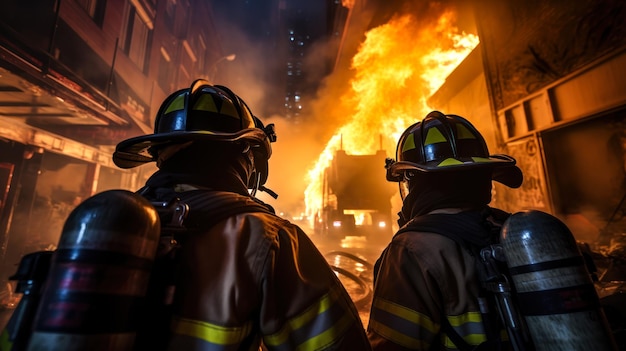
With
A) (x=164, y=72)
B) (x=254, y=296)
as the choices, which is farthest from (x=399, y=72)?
(x=254, y=296)

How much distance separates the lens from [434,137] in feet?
6.57

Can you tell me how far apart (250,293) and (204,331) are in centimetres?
20

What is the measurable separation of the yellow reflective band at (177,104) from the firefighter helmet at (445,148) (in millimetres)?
1550

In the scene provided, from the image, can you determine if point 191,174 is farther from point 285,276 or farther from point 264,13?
point 264,13

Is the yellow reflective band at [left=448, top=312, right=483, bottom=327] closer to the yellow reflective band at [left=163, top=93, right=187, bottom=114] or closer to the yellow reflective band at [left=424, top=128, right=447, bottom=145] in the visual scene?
the yellow reflective band at [left=424, top=128, right=447, bottom=145]

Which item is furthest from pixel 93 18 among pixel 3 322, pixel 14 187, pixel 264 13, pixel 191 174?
pixel 264 13

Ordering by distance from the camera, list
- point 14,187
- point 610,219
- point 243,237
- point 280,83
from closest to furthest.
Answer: point 243,237
point 610,219
point 14,187
point 280,83

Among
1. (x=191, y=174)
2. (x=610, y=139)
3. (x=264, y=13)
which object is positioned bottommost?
(x=191, y=174)

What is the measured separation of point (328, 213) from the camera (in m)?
14.1

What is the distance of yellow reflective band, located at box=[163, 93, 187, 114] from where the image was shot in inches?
62.3

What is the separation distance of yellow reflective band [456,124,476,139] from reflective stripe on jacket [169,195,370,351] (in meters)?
1.50

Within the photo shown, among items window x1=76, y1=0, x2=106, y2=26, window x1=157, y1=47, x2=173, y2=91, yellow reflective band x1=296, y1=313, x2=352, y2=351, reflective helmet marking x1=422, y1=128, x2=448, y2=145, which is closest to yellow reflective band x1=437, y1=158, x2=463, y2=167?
→ reflective helmet marking x1=422, y1=128, x2=448, y2=145

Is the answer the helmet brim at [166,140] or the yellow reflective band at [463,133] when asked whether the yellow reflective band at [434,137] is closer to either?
the yellow reflective band at [463,133]

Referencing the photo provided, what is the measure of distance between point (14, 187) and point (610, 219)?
1310cm
